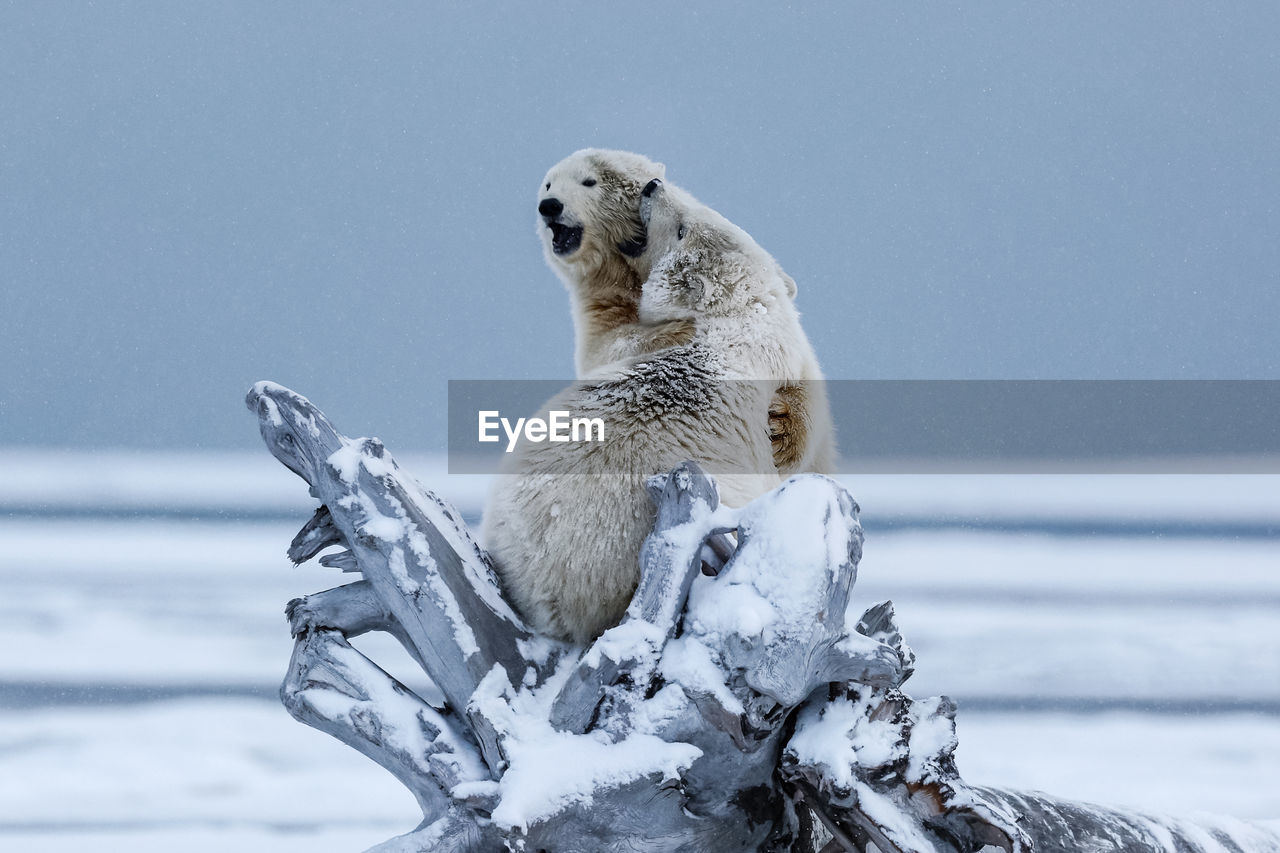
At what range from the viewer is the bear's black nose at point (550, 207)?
3.78 meters

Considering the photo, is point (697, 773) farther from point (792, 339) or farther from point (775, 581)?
point (792, 339)

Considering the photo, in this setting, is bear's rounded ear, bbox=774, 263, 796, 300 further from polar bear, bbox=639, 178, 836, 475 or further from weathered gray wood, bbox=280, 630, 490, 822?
weathered gray wood, bbox=280, 630, 490, 822

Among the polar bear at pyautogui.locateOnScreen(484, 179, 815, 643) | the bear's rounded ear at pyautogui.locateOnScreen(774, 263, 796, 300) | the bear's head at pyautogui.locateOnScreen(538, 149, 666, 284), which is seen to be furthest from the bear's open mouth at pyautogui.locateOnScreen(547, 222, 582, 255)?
the bear's rounded ear at pyautogui.locateOnScreen(774, 263, 796, 300)

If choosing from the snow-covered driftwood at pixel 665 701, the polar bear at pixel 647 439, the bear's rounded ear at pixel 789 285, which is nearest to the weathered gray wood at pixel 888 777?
the snow-covered driftwood at pixel 665 701

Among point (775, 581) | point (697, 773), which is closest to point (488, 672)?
point (697, 773)

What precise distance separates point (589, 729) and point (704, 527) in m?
0.59

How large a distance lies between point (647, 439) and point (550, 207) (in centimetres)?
111

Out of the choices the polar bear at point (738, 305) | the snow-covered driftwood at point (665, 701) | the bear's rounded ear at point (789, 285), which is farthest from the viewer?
the bear's rounded ear at point (789, 285)

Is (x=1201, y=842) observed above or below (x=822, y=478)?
below

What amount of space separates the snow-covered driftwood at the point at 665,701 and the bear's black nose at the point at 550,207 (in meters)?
1.12

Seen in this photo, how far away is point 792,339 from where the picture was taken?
3.50m

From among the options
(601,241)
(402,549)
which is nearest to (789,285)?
(601,241)

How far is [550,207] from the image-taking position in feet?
12.5

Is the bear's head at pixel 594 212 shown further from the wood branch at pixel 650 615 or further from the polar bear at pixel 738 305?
the wood branch at pixel 650 615
